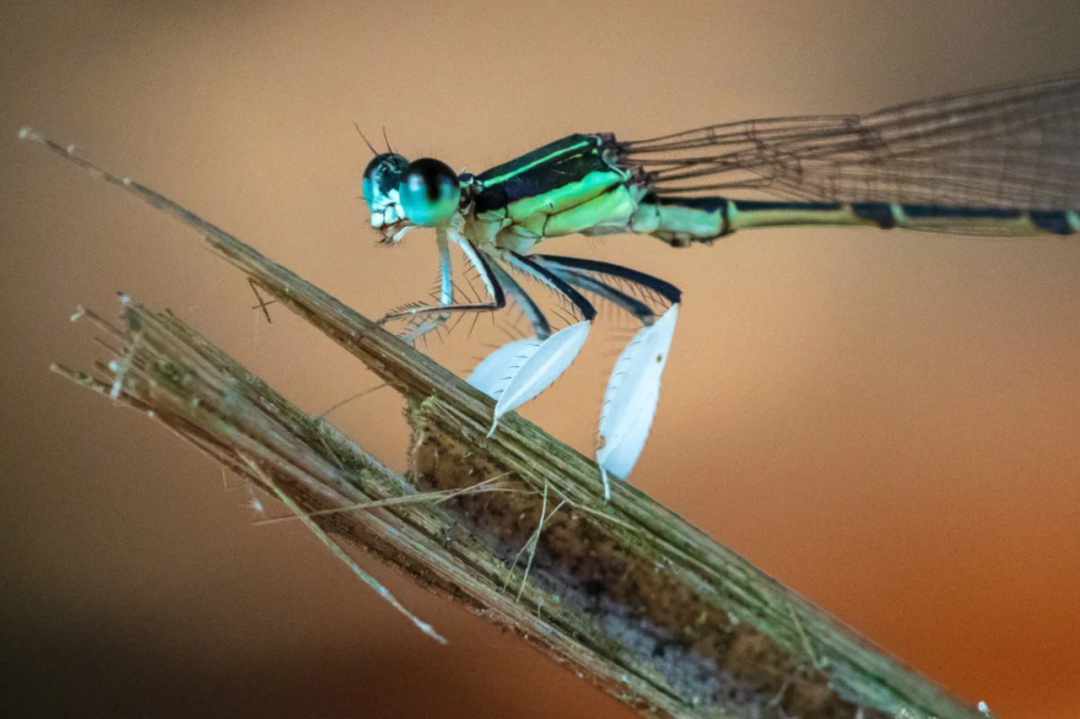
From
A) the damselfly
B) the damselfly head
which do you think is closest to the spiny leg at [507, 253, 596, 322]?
the damselfly

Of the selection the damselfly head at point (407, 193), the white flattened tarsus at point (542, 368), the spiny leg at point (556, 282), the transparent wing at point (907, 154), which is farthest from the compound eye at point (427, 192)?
the transparent wing at point (907, 154)

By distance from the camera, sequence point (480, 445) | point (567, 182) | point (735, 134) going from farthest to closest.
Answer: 1. point (735, 134)
2. point (567, 182)
3. point (480, 445)

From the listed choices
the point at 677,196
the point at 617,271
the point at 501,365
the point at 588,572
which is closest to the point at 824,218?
the point at 677,196

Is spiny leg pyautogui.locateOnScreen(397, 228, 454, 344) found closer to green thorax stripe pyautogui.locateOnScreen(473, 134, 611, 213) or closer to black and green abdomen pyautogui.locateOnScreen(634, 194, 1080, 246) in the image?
green thorax stripe pyautogui.locateOnScreen(473, 134, 611, 213)

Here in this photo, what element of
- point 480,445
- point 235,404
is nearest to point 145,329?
point 235,404

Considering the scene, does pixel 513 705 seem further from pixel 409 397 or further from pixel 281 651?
pixel 409 397
